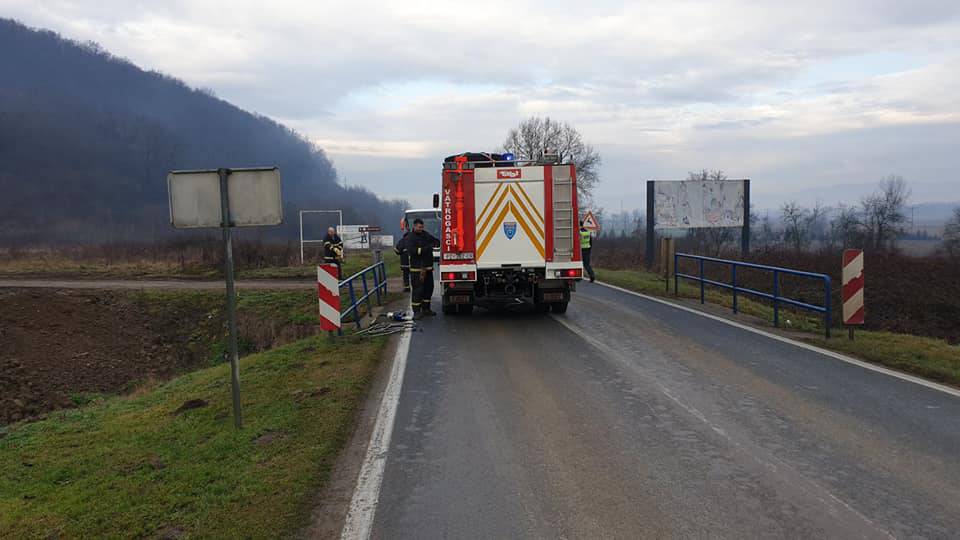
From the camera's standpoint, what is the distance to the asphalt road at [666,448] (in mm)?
4766

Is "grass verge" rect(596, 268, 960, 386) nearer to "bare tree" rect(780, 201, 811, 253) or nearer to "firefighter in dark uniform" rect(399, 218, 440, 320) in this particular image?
"firefighter in dark uniform" rect(399, 218, 440, 320)

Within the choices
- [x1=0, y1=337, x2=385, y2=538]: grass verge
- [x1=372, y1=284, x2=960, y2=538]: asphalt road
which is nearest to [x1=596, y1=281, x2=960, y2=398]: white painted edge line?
[x1=372, y1=284, x2=960, y2=538]: asphalt road

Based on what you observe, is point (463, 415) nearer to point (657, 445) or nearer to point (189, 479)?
point (657, 445)

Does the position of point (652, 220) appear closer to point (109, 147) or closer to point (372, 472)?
point (372, 472)

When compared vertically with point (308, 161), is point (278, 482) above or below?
below

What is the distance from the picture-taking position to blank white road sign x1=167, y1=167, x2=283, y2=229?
277 inches

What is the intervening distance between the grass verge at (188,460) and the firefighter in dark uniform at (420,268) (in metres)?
4.74

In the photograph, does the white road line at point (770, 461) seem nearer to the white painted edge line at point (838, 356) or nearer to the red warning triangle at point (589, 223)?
the white painted edge line at point (838, 356)

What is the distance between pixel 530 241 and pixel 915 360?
682cm

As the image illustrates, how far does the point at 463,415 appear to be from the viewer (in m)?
7.44

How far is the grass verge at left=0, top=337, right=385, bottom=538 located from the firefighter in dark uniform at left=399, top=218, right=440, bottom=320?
4744 millimetres

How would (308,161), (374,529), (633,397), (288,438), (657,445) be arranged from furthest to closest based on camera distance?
1. (308,161)
2. (633,397)
3. (288,438)
4. (657,445)
5. (374,529)

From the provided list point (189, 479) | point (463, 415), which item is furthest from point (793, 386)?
point (189, 479)

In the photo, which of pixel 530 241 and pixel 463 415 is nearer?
pixel 463 415
